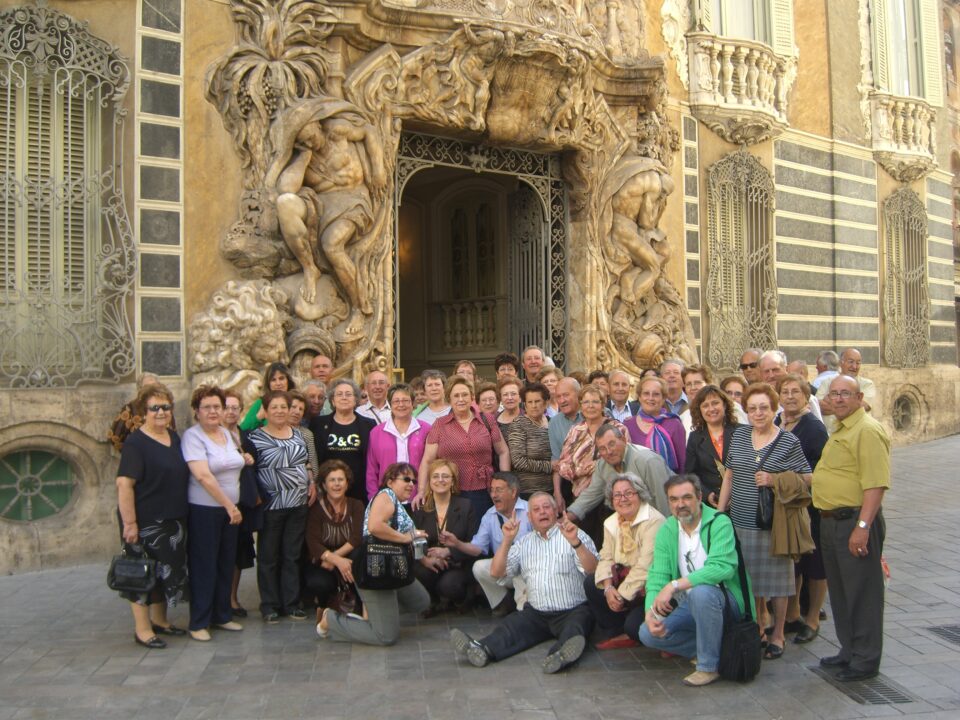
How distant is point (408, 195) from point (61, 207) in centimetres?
715

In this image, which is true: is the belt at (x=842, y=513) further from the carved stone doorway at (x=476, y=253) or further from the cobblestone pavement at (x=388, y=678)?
the carved stone doorway at (x=476, y=253)

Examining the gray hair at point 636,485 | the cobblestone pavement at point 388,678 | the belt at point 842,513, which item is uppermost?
the gray hair at point 636,485

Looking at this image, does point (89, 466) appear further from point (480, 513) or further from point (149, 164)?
point (480, 513)

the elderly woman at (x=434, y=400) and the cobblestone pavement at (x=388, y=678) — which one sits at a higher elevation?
the elderly woman at (x=434, y=400)

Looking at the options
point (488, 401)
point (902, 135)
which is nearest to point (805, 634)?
point (488, 401)

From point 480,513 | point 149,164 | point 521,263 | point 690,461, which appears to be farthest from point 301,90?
point 690,461

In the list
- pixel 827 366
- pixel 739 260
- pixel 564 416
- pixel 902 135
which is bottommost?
pixel 564 416

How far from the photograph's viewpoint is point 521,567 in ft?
22.7

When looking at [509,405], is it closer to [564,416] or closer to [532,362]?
[564,416]

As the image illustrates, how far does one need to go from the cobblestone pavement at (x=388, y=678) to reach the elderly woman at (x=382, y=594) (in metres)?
0.11

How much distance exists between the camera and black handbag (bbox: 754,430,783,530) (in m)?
6.41

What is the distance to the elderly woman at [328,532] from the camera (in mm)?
7539

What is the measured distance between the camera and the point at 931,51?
19.1m

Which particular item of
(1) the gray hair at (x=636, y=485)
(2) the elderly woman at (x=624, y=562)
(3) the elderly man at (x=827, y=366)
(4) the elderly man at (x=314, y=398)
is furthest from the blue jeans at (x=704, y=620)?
(3) the elderly man at (x=827, y=366)
